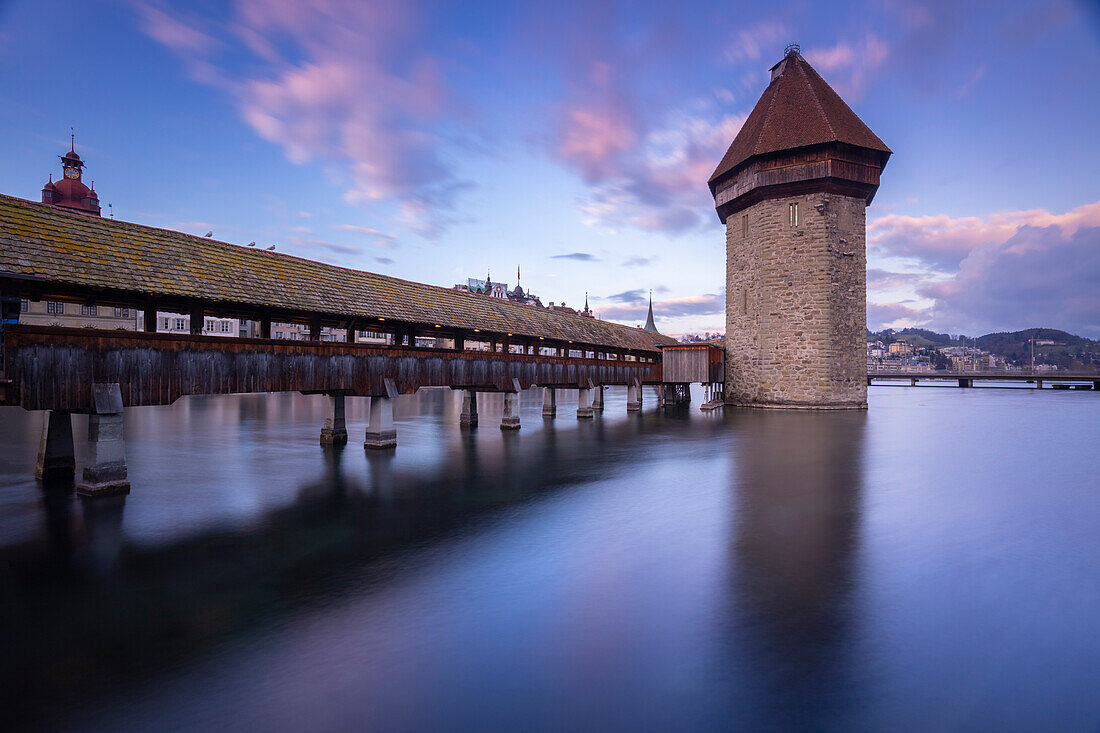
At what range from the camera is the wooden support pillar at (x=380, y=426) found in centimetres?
2005

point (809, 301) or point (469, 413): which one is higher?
point (809, 301)

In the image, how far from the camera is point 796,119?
3612cm

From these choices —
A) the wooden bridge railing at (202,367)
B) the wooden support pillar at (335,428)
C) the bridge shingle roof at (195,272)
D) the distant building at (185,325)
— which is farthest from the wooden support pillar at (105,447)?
the distant building at (185,325)

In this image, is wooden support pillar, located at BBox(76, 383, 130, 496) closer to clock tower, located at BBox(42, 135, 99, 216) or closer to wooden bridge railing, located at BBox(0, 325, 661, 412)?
wooden bridge railing, located at BBox(0, 325, 661, 412)

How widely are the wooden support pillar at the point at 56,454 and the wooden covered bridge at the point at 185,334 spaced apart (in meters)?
0.04

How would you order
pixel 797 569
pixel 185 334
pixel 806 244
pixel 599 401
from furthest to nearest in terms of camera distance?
pixel 599 401, pixel 806 244, pixel 185 334, pixel 797 569

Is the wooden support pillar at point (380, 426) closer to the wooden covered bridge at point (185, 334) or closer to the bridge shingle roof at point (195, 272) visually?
the wooden covered bridge at point (185, 334)

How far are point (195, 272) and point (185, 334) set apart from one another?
9.88ft

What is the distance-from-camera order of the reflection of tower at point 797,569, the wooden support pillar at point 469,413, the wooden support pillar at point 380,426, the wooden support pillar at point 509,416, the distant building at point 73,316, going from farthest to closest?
the distant building at point 73,316, the wooden support pillar at point 469,413, the wooden support pillar at point 509,416, the wooden support pillar at point 380,426, the reflection of tower at point 797,569

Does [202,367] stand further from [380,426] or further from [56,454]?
[380,426]

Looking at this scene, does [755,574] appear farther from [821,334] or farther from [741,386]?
[741,386]

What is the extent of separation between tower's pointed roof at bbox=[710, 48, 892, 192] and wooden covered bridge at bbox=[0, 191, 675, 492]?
25.6m

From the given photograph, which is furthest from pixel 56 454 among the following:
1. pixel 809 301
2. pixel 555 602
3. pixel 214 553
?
pixel 809 301

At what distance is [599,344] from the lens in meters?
33.2
